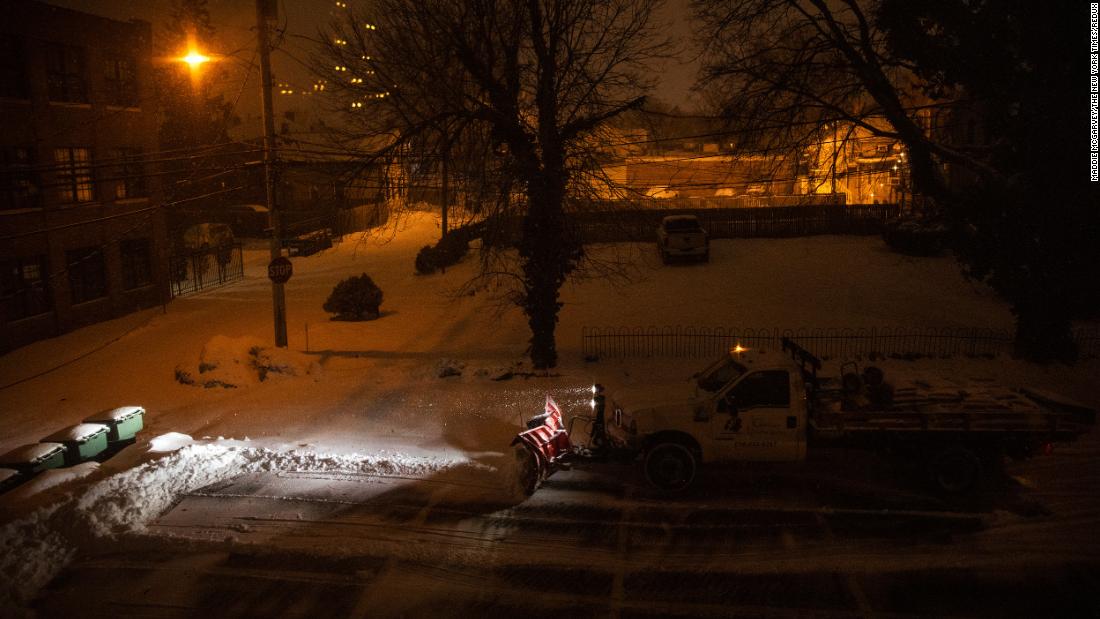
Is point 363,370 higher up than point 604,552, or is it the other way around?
point 363,370

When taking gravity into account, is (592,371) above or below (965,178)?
below

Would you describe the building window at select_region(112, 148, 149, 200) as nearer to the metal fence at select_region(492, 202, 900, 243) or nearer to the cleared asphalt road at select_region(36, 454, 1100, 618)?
the metal fence at select_region(492, 202, 900, 243)

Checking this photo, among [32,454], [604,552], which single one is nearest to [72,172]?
[32,454]

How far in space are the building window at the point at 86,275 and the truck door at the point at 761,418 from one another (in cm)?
2235

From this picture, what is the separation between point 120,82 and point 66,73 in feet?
6.90

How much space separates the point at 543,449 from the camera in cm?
1145

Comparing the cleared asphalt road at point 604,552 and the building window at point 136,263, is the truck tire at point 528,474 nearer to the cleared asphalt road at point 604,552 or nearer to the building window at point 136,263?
the cleared asphalt road at point 604,552

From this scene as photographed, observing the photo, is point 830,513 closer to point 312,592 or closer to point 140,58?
point 312,592

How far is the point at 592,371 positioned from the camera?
58.7 ft

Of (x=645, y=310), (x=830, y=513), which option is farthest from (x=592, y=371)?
(x=830, y=513)

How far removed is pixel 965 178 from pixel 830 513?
2699 cm

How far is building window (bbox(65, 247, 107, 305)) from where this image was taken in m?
26.3

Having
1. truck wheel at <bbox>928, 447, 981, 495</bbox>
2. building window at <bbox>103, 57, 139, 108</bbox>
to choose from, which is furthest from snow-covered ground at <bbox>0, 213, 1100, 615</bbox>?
building window at <bbox>103, 57, 139, 108</bbox>

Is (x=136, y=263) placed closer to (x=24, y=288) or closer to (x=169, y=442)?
(x=24, y=288)
